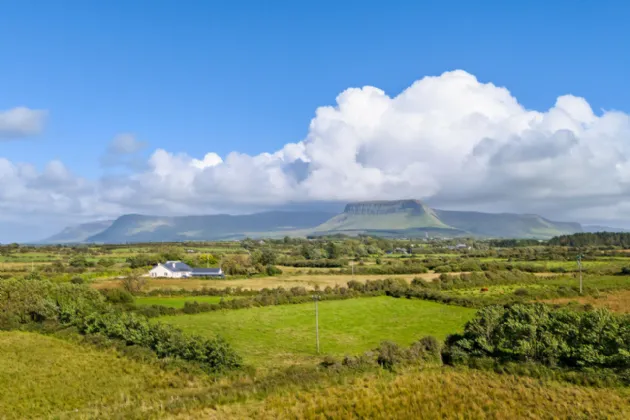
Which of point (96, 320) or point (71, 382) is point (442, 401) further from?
point (96, 320)

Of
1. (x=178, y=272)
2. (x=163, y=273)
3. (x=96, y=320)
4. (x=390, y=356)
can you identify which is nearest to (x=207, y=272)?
(x=178, y=272)

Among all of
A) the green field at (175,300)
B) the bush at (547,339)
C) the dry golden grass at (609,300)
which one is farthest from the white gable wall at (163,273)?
the bush at (547,339)

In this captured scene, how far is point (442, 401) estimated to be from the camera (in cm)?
2233

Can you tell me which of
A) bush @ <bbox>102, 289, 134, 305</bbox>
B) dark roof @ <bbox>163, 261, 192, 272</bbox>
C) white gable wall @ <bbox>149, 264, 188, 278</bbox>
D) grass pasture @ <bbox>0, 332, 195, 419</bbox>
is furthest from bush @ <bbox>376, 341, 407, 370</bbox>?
dark roof @ <bbox>163, 261, 192, 272</bbox>

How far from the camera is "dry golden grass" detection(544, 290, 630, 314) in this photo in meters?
51.8

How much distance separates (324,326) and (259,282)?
130ft

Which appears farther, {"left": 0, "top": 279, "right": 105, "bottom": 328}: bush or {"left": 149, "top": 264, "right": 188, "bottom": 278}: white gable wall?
{"left": 149, "top": 264, "right": 188, "bottom": 278}: white gable wall

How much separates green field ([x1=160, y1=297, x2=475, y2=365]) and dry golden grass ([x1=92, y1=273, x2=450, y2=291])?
1840 centimetres

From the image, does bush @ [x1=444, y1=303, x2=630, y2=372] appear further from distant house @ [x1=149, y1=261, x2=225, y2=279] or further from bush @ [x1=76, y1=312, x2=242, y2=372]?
distant house @ [x1=149, y1=261, x2=225, y2=279]

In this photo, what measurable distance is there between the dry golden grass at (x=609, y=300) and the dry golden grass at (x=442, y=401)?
33242 mm

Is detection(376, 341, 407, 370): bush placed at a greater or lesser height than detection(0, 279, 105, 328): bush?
lesser

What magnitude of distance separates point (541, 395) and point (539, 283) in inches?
2367

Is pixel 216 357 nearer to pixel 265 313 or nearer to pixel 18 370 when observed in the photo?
pixel 18 370

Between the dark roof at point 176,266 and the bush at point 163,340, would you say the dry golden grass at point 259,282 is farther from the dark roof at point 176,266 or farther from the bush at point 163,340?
the bush at point 163,340
